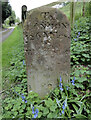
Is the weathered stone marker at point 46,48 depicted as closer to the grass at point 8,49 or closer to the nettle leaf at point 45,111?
the nettle leaf at point 45,111

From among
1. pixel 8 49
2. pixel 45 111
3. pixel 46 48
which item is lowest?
pixel 45 111

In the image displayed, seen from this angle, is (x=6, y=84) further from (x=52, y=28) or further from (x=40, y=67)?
(x=52, y=28)

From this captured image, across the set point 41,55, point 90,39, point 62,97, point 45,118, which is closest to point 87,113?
point 62,97

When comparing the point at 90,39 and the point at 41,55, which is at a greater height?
the point at 90,39

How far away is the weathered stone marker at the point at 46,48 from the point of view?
148cm

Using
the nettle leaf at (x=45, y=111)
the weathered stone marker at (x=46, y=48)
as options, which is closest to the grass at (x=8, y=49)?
the weathered stone marker at (x=46, y=48)

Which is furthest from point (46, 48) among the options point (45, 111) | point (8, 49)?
point (8, 49)

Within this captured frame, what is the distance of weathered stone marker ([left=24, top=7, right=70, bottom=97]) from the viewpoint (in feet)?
4.86

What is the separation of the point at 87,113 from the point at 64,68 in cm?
71

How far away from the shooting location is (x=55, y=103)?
4.79ft

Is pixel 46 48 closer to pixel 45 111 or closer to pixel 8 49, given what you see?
pixel 45 111

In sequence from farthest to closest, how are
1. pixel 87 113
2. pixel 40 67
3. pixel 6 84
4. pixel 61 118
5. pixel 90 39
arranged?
1. pixel 90 39
2. pixel 6 84
3. pixel 40 67
4. pixel 87 113
5. pixel 61 118

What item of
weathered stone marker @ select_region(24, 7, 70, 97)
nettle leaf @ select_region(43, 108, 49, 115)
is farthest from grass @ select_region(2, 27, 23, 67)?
nettle leaf @ select_region(43, 108, 49, 115)

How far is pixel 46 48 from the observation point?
1.59 m
